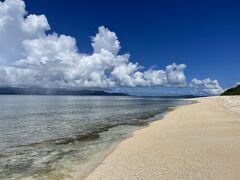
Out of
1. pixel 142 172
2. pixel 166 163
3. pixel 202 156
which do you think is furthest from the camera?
pixel 202 156

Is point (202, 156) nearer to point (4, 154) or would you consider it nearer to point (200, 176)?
point (200, 176)

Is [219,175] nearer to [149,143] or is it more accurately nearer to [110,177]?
[110,177]

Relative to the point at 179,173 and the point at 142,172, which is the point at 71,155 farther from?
the point at 179,173

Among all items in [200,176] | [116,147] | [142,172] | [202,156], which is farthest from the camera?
[116,147]

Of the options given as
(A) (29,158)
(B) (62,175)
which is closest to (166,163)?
(B) (62,175)

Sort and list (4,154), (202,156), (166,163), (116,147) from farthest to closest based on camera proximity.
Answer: (116,147), (4,154), (202,156), (166,163)

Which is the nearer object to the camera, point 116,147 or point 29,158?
point 29,158

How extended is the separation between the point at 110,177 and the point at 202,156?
557cm

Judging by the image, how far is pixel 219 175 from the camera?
1070 centimetres

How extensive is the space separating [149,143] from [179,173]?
6.65 m

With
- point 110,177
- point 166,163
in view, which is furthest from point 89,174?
point 166,163

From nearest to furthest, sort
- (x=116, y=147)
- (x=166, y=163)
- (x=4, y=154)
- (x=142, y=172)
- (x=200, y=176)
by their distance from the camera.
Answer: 1. (x=200, y=176)
2. (x=142, y=172)
3. (x=166, y=163)
4. (x=4, y=154)
5. (x=116, y=147)

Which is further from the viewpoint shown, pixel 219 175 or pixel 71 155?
pixel 71 155

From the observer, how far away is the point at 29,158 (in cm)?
1488
